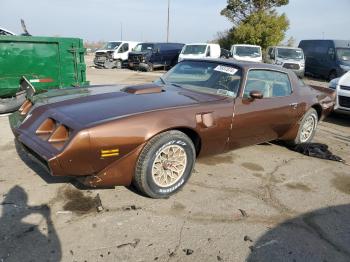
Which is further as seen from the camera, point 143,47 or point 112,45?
point 112,45

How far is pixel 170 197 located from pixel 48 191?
1.25 m

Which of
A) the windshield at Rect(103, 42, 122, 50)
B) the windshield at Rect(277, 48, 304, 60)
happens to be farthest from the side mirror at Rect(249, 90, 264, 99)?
the windshield at Rect(103, 42, 122, 50)

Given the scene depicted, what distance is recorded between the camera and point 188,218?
11.1 ft

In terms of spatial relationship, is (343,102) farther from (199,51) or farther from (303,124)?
(199,51)

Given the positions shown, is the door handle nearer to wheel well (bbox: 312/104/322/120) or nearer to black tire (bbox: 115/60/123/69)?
wheel well (bbox: 312/104/322/120)

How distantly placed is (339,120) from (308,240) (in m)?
6.25

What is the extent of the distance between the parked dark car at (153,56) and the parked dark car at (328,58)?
26.6 ft

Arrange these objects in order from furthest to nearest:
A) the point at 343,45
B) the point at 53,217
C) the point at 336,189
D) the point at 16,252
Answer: the point at 343,45 → the point at 336,189 → the point at 53,217 → the point at 16,252

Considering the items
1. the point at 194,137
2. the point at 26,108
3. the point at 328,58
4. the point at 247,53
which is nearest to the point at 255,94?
the point at 194,137

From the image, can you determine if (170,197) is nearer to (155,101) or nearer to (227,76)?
(155,101)

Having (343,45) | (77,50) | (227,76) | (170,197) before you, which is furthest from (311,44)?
(170,197)

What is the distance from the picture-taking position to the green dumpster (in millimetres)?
6637

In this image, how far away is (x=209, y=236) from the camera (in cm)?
311

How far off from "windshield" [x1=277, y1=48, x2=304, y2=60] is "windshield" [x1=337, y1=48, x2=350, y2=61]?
5.55ft
